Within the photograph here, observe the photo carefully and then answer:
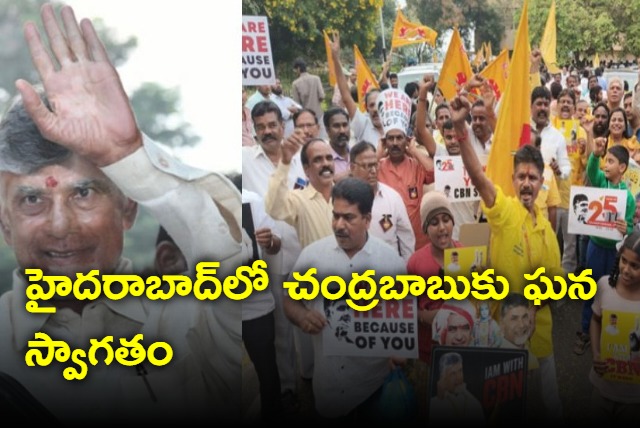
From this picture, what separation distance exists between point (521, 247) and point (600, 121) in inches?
24.1

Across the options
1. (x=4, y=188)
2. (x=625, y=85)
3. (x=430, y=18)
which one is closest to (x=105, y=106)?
(x=4, y=188)

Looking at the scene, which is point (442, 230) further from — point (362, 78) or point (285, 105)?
point (285, 105)

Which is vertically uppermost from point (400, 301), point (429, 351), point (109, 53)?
point (109, 53)

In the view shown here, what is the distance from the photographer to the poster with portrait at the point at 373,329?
347cm

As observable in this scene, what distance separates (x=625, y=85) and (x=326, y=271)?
143 cm

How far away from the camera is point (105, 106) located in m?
3.38

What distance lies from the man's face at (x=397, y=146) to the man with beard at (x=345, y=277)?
0.17 m

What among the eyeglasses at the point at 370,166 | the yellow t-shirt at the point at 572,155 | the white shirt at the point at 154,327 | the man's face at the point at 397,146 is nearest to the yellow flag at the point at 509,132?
the yellow t-shirt at the point at 572,155

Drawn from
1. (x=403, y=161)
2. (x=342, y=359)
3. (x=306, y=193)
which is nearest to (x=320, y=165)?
(x=306, y=193)

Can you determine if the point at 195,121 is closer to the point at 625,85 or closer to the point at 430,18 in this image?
the point at 430,18

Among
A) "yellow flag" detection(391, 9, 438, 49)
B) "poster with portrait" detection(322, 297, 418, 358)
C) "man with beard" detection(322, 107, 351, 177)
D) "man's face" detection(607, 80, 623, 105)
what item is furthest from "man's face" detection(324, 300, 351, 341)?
"man's face" detection(607, 80, 623, 105)

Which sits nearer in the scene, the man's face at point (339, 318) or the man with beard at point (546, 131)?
the man with beard at point (546, 131)

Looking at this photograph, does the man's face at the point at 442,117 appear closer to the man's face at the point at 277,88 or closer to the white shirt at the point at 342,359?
the white shirt at the point at 342,359

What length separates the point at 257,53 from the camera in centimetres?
342
